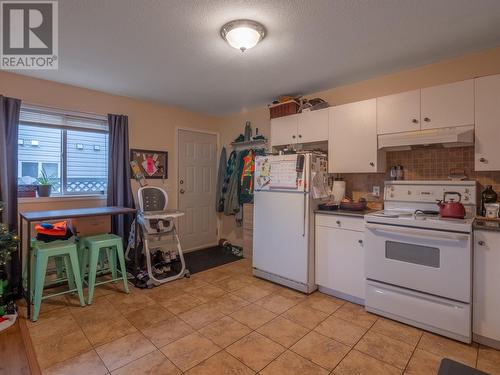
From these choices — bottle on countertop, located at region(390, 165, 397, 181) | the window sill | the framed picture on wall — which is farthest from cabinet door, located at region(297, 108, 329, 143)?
the window sill

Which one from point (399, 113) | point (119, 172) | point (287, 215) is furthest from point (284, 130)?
point (119, 172)

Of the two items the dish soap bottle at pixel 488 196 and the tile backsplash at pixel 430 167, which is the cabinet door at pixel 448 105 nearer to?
the tile backsplash at pixel 430 167

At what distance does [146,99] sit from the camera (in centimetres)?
376

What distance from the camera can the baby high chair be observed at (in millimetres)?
3053

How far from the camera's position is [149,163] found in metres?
3.89

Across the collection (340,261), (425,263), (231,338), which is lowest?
(231,338)

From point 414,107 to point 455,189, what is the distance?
825 millimetres

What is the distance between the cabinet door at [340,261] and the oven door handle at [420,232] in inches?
8.0

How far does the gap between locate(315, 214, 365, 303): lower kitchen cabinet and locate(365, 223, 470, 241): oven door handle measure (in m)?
0.18

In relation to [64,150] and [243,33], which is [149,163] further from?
[243,33]

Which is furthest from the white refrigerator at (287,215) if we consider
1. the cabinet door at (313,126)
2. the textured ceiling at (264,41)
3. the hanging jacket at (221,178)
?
the hanging jacket at (221,178)

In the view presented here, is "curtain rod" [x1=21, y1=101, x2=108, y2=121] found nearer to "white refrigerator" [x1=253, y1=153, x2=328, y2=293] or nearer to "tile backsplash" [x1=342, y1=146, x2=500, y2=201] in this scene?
"white refrigerator" [x1=253, y1=153, x2=328, y2=293]

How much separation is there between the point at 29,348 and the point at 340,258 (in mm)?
2605

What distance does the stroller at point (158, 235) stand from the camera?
3043 mm
